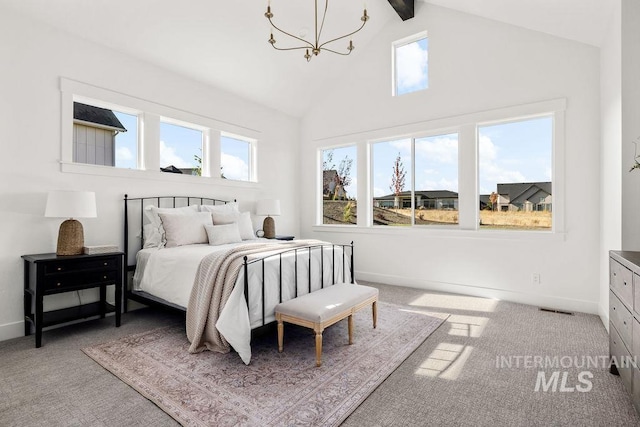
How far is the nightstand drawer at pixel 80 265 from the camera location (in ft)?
9.19

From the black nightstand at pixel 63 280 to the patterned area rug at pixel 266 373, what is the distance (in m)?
0.53

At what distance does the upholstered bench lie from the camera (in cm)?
239

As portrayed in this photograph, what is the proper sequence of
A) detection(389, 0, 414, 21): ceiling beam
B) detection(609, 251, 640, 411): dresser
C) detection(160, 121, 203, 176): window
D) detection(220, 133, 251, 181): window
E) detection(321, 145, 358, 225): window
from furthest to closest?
detection(321, 145, 358, 225): window → detection(220, 133, 251, 181): window → detection(389, 0, 414, 21): ceiling beam → detection(160, 121, 203, 176): window → detection(609, 251, 640, 411): dresser

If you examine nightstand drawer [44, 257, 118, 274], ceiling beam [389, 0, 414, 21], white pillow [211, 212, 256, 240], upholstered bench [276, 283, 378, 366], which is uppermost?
ceiling beam [389, 0, 414, 21]

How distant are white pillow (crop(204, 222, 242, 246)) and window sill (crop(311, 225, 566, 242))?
2.11m

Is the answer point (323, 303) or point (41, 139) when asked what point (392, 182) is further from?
point (41, 139)

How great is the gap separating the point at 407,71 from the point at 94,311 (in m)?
4.90

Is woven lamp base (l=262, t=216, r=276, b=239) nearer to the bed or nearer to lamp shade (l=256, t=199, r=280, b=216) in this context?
lamp shade (l=256, t=199, r=280, b=216)


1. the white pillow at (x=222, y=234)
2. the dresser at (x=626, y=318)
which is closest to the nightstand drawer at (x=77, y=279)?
the white pillow at (x=222, y=234)

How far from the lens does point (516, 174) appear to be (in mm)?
4105

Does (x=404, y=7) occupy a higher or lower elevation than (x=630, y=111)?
higher

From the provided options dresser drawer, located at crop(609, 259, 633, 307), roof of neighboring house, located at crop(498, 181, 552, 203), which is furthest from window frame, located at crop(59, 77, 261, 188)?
dresser drawer, located at crop(609, 259, 633, 307)

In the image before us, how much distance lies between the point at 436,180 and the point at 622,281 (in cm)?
282

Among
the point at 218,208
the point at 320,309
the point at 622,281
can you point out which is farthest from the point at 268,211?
the point at 622,281
